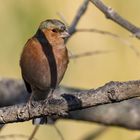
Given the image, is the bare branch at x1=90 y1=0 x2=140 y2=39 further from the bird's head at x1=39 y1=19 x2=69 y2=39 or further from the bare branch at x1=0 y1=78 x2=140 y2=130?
the bare branch at x1=0 y1=78 x2=140 y2=130

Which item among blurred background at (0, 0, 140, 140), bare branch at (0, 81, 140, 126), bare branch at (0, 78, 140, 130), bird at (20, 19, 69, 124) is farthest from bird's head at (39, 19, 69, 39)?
blurred background at (0, 0, 140, 140)

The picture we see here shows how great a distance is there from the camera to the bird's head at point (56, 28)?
5.09 meters

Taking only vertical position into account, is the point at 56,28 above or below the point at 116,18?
below

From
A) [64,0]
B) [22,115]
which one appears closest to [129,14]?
[64,0]

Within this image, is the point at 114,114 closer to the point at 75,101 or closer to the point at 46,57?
the point at 46,57

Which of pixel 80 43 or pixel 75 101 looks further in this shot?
pixel 80 43

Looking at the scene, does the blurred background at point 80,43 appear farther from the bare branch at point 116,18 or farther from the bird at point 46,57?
the bare branch at point 116,18

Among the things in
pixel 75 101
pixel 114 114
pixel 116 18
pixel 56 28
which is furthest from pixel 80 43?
pixel 75 101

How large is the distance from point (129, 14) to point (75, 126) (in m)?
1.11

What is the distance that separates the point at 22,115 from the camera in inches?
168

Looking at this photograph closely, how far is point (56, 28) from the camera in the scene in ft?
16.9

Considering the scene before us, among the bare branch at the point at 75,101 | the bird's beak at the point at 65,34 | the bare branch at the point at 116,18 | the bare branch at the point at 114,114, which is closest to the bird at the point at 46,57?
the bird's beak at the point at 65,34

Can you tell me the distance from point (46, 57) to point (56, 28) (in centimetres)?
19

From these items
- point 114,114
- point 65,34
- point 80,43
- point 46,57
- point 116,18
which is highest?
point 116,18
